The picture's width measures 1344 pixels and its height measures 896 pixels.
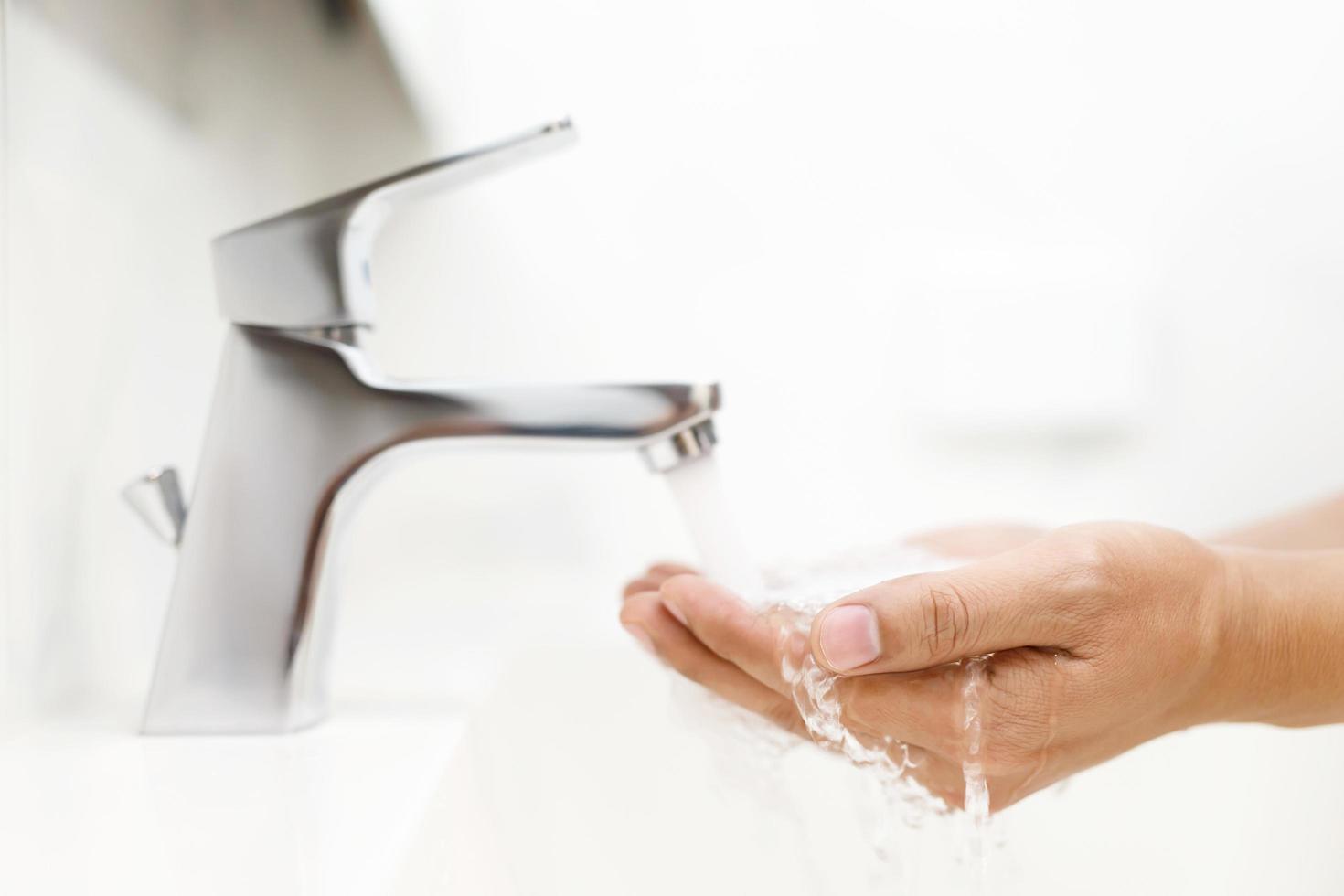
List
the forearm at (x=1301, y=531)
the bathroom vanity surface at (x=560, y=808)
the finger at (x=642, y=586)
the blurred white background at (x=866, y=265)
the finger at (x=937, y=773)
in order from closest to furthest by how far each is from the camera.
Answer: the bathroom vanity surface at (x=560, y=808) < the finger at (x=937, y=773) < the finger at (x=642, y=586) < the forearm at (x=1301, y=531) < the blurred white background at (x=866, y=265)

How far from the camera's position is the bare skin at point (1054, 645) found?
1.13 feet

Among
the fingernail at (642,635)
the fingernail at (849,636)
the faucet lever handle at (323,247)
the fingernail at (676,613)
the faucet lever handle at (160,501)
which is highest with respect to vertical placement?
the faucet lever handle at (323,247)

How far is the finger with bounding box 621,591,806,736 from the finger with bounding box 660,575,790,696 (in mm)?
12

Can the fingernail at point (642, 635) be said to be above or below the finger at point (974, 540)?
above

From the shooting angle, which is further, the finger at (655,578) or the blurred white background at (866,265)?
the blurred white background at (866,265)

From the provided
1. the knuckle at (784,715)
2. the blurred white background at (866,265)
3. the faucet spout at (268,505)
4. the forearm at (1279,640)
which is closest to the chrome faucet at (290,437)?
the faucet spout at (268,505)

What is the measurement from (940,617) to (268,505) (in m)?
0.27

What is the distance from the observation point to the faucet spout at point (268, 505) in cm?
43

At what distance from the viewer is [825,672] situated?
382mm

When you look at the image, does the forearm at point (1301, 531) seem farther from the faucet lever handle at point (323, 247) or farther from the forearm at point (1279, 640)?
the faucet lever handle at point (323, 247)

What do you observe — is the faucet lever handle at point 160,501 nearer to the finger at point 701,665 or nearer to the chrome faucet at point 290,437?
the chrome faucet at point 290,437

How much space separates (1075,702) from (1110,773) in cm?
31

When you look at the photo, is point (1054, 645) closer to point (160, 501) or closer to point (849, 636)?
point (849, 636)

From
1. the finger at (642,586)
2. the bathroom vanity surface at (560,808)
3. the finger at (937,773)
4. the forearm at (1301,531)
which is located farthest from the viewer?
the forearm at (1301,531)
